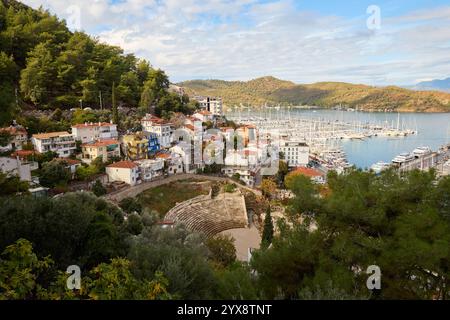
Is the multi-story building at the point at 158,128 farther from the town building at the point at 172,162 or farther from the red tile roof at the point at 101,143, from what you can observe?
the red tile roof at the point at 101,143

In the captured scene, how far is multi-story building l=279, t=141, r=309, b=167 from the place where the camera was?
32.8m

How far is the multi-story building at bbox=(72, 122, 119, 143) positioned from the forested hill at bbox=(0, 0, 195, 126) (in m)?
4.00

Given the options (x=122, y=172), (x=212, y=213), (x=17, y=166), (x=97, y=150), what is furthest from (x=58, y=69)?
(x=212, y=213)

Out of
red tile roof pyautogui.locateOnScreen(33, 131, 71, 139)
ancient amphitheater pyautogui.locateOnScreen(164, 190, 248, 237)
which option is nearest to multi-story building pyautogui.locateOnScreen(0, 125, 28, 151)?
red tile roof pyautogui.locateOnScreen(33, 131, 71, 139)

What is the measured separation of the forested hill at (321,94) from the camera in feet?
351

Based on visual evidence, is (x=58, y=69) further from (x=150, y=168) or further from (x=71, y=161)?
(x=150, y=168)

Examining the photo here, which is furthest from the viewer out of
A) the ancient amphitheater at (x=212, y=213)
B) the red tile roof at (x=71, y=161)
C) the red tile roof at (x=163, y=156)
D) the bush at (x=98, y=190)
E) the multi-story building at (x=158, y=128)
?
the multi-story building at (x=158, y=128)

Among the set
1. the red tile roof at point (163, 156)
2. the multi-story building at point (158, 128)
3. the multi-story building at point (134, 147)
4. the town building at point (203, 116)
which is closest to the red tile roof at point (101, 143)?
the multi-story building at point (134, 147)

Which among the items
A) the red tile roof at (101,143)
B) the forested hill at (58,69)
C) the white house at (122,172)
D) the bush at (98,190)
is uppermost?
the forested hill at (58,69)

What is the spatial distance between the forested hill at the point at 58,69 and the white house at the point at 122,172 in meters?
7.71

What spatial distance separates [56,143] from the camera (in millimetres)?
21016

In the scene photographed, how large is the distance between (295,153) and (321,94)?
106m

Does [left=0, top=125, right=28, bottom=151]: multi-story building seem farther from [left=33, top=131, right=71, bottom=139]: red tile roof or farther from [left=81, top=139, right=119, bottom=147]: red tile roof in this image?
[left=81, top=139, right=119, bottom=147]: red tile roof

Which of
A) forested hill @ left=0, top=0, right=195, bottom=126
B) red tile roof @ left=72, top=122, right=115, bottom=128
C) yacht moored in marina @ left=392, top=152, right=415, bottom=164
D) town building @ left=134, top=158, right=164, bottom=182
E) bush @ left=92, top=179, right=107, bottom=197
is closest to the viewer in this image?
bush @ left=92, top=179, right=107, bottom=197
